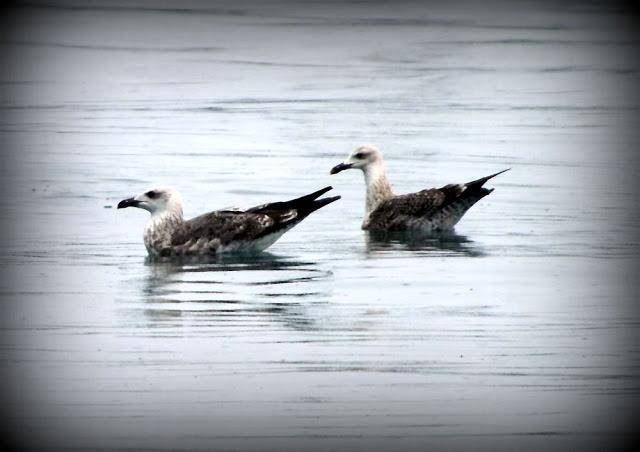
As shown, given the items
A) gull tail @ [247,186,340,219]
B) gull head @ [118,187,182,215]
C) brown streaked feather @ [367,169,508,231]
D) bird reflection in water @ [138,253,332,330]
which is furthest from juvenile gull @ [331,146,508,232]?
gull head @ [118,187,182,215]

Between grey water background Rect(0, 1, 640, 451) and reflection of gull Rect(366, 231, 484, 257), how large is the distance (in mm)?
55

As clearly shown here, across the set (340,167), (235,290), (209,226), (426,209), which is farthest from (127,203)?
(426,209)

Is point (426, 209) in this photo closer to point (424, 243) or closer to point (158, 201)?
point (424, 243)

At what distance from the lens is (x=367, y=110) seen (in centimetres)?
2211

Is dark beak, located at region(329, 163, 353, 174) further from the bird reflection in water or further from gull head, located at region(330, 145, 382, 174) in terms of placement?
the bird reflection in water

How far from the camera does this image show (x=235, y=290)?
13.2 m

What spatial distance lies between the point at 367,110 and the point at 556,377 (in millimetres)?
11593

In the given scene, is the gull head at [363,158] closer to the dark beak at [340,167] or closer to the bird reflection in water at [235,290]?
the dark beak at [340,167]

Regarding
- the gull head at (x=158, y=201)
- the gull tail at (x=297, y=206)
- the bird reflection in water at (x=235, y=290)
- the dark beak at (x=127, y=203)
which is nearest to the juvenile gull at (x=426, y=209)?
the gull tail at (x=297, y=206)

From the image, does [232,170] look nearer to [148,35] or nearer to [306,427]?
[306,427]

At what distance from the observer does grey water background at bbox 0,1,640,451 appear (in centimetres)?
1023

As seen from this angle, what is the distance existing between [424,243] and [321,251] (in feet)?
3.84

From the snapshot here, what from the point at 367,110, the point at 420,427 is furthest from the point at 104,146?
the point at 420,427

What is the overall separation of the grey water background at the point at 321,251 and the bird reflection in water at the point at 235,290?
0.03 meters
